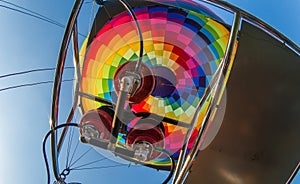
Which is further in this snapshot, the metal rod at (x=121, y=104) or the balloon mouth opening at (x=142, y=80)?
the balloon mouth opening at (x=142, y=80)

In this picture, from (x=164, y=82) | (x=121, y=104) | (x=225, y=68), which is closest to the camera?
(x=121, y=104)

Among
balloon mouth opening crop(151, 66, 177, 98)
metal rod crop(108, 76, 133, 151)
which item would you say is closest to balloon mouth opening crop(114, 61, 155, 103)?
balloon mouth opening crop(151, 66, 177, 98)

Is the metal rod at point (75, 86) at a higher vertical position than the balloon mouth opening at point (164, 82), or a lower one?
lower

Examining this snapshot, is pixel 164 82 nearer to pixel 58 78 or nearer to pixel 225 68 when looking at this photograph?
pixel 225 68

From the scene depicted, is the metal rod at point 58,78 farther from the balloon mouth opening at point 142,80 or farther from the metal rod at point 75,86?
the balloon mouth opening at point 142,80

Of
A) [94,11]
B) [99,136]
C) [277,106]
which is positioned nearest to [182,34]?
[94,11]

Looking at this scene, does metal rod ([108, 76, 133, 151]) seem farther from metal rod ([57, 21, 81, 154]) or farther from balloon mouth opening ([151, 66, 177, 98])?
balloon mouth opening ([151, 66, 177, 98])

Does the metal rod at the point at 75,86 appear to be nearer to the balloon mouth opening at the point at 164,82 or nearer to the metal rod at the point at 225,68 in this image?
the balloon mouth opening at the point at 164,82

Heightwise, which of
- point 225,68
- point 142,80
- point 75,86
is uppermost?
point 225,68

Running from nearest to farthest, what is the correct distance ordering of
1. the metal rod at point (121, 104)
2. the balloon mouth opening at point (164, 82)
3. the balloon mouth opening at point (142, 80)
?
the metal rod at point (121, 104)
the balloon mouth opening at point (142, 80)
the balloon mouth opening at point (164, 82)

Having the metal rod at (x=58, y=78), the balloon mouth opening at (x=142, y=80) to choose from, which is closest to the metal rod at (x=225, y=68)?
the balloon mouth opening at (x=142, y=80)

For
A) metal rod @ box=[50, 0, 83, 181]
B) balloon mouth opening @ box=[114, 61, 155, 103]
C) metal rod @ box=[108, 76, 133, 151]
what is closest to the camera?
metal rod @ box=[108, 76, 133, 151]

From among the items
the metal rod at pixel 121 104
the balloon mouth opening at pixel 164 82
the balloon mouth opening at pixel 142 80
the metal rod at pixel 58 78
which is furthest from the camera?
the balloon mouth opening at pixel 164 82

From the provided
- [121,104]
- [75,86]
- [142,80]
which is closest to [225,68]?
[142,80]
